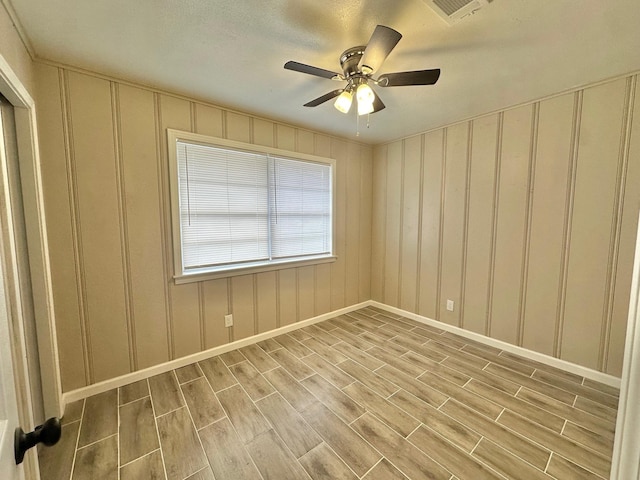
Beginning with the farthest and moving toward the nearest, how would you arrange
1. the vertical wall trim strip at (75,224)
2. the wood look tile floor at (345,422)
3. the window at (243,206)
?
the window at (243,206), the vertical wall trim strip at (75,224), the wood look tile floor at (345,422)

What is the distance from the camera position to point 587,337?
2227mm

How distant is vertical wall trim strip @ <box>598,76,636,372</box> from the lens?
197cm

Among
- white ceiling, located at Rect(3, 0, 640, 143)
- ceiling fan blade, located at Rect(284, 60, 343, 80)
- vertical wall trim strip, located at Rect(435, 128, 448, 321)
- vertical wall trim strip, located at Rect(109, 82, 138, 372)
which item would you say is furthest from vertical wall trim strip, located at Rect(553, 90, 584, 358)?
vertical wall trim strip, located at Rect(109, 82, 138, 372)

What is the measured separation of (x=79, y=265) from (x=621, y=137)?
167 inches

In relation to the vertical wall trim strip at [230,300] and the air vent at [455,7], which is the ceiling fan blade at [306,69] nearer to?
the air vent at [455,7]

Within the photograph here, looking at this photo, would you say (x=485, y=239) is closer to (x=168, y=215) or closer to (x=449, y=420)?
(x=449, y=420)

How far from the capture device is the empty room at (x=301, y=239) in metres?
1.44

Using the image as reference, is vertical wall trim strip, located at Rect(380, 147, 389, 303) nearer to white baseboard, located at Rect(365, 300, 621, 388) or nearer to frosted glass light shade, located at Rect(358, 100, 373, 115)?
white baseboard, located at Rect(365, 300, 621, 388)

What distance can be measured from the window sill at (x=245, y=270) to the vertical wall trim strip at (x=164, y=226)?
108 mm

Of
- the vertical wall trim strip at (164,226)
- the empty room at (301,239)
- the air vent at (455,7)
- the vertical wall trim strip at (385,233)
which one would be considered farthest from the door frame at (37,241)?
the vertical wall trim strip at (385,233)

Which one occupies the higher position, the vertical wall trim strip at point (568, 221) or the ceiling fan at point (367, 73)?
the ceiling fan at point (367, 73)

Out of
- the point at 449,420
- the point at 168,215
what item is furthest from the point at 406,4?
the point at 449,420

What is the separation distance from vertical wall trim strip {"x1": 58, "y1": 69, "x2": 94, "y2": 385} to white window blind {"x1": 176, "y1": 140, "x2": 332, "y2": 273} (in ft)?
2.26

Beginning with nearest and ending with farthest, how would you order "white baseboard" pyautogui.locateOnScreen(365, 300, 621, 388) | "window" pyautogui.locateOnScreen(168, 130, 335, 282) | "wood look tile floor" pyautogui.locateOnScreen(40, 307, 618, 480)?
1. "wood look tile floor" pyautogui.locateOnScreen(40, 307, 618, 480)
2. "white baseboard" pyautogui.locateOnScreen(365, 300, 621, 388)
3. "window" pyautogui.locateOnScreen(168, 130, 335, 282)
